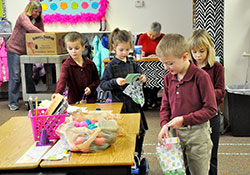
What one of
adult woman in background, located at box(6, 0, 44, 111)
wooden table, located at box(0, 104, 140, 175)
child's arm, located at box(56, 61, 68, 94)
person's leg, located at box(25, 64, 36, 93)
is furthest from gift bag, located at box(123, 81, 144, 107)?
person's leg, located at box(25, 64, 36, 93)

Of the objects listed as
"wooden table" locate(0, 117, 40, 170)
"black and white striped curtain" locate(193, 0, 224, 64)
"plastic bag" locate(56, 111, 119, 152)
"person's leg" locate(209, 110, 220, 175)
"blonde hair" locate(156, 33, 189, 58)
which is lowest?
"person's leg" locate(209, 110, 220, 175)

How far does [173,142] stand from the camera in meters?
1.77

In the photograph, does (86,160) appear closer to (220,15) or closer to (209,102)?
(209,102)

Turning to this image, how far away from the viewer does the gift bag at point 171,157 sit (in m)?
1.74

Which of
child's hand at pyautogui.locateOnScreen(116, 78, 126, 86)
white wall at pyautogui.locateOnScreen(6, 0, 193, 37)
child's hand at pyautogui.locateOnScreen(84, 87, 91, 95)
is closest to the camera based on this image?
child's hand at pyautogui.locateOnScreen(116, 78, 126, 86)

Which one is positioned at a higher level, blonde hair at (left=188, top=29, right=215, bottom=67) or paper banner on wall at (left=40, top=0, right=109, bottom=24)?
paper banner on wall at (left=40, top=0, right=109, bottom=24)

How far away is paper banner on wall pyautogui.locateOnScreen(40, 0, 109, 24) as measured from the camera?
20.5ft

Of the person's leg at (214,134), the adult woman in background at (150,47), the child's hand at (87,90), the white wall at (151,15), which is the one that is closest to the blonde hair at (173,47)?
the person's leg at (214,134)

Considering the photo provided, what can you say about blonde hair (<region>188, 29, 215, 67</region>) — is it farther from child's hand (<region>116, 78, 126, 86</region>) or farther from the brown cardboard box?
the brown cardboard box

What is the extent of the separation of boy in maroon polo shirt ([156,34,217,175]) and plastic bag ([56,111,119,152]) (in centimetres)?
34

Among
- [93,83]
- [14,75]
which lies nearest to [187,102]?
[93,83]

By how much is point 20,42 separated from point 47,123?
12.0ft

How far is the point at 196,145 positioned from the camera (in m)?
1.90

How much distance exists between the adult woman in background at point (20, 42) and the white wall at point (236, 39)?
2675 millimetres
